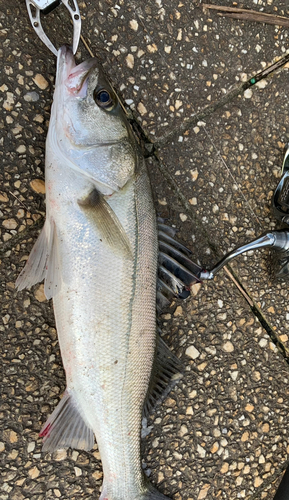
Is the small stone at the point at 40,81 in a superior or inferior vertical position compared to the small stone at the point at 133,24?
superior

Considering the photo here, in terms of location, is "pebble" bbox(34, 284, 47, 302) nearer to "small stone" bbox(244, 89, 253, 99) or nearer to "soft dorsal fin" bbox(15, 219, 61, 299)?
"soft dorsal fin" bbox(15, 219, 61, 299)

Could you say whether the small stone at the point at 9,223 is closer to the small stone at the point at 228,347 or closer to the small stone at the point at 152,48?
the small stone at the point at 152,48

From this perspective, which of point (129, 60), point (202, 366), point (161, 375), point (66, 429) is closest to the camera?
point (66, 429)

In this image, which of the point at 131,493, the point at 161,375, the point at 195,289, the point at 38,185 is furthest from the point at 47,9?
the point at 131,493

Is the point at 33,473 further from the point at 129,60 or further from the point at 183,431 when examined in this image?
the point at 129,60

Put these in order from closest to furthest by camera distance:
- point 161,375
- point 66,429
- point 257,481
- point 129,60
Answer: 1. point 66,429
2. point 161,375
3. point 129,60
4. point 257,481

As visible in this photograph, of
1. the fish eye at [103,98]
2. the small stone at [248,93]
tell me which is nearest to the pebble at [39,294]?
the fish eye at [103,98]

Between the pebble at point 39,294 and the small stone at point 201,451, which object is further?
the small stone at point 201,451

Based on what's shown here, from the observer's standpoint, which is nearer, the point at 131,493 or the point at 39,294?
the point at 131,493
